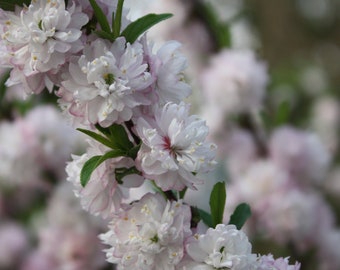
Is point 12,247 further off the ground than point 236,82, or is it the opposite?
point 236,82

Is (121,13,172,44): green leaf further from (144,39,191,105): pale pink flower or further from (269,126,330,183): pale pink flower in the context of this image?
(269,126,330,183): pale pink flower

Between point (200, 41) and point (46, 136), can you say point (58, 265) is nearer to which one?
point (46, 136)

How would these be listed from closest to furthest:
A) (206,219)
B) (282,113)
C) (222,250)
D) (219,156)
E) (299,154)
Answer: (222,250)
(206,219)
(282,113)
(299,154)
(219,156)

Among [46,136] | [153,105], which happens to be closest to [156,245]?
[153,105]

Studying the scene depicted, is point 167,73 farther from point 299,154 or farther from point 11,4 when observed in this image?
point 299,154

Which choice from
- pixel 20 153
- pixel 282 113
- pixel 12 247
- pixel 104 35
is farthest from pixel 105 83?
pixel 12 247

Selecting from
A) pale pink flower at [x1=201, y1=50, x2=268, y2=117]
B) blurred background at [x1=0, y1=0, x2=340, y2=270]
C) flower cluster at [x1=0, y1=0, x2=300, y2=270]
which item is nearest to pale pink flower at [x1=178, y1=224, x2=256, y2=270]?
flower cluster at [x1=0, y1=0, x2=300, y2=270]
